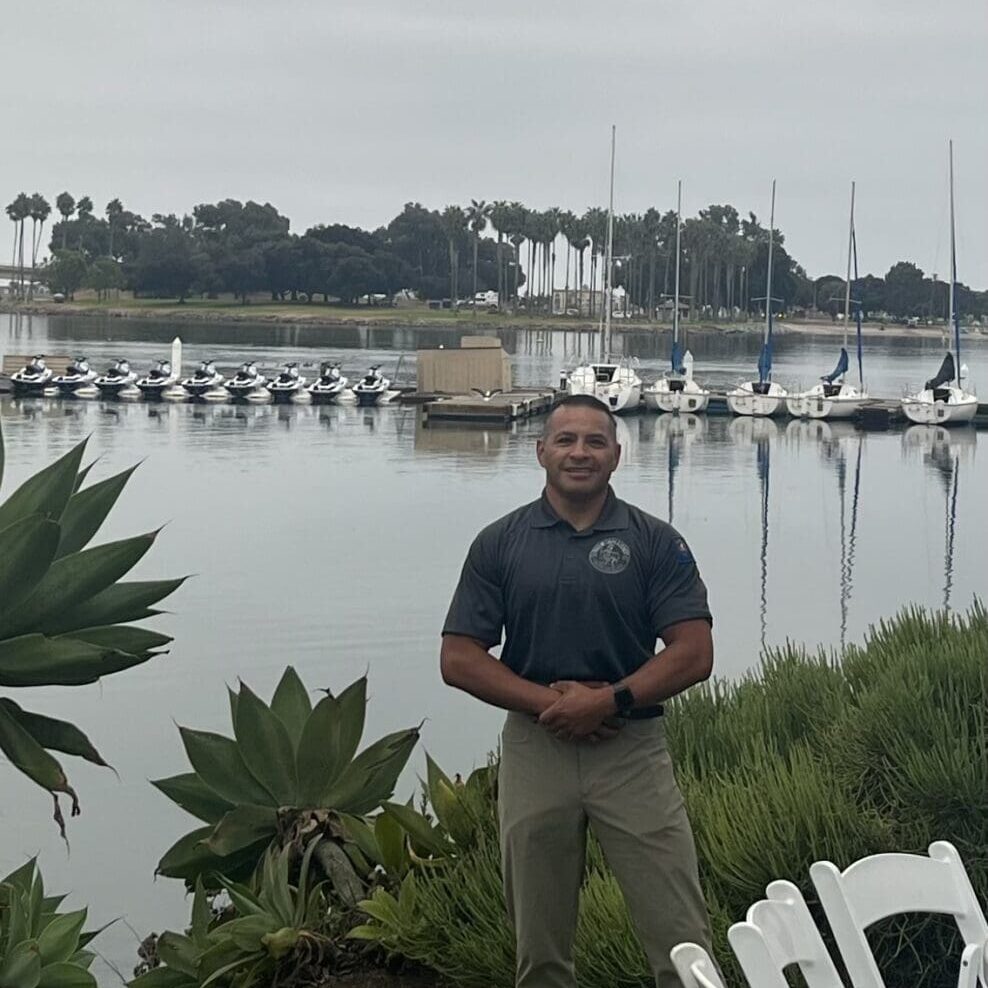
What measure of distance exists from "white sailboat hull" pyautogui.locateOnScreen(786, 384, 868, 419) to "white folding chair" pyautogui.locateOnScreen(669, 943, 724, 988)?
5318 cm

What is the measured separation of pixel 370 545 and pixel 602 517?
20754mm

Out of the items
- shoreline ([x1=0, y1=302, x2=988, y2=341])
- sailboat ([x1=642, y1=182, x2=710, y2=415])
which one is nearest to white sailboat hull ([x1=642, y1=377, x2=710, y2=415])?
sailboat ([x1=642, y1=182, x2=710, y2=415])

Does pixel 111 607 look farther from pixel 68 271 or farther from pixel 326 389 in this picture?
pixel 68 271

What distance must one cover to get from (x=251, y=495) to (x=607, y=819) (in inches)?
1072

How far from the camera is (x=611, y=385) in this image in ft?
180

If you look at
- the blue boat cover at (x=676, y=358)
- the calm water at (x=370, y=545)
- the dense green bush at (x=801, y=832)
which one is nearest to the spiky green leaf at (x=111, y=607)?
the dense green bush at (x=801, y=832)

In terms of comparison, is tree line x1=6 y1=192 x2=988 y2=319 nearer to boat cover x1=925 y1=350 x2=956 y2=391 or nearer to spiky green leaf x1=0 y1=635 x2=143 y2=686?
boat cover x1=925 y1=350 x2=956 y2=391

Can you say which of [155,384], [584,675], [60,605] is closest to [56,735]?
[60,605]

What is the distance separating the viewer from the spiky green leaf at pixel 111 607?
19.0 ft

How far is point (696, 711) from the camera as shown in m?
7.94

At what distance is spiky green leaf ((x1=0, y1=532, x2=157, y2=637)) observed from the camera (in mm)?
5641

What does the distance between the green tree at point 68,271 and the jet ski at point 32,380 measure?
12920 cm

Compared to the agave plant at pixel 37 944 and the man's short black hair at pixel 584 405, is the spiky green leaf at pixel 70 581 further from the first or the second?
the man's short black hair at pixel 584 405

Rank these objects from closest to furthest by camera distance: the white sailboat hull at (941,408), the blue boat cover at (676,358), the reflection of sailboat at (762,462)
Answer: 1. the reflection of sailboat at (762,462)
2. the white sailboat hull at (941,408)
3. the blue boat cover at (676,358)
